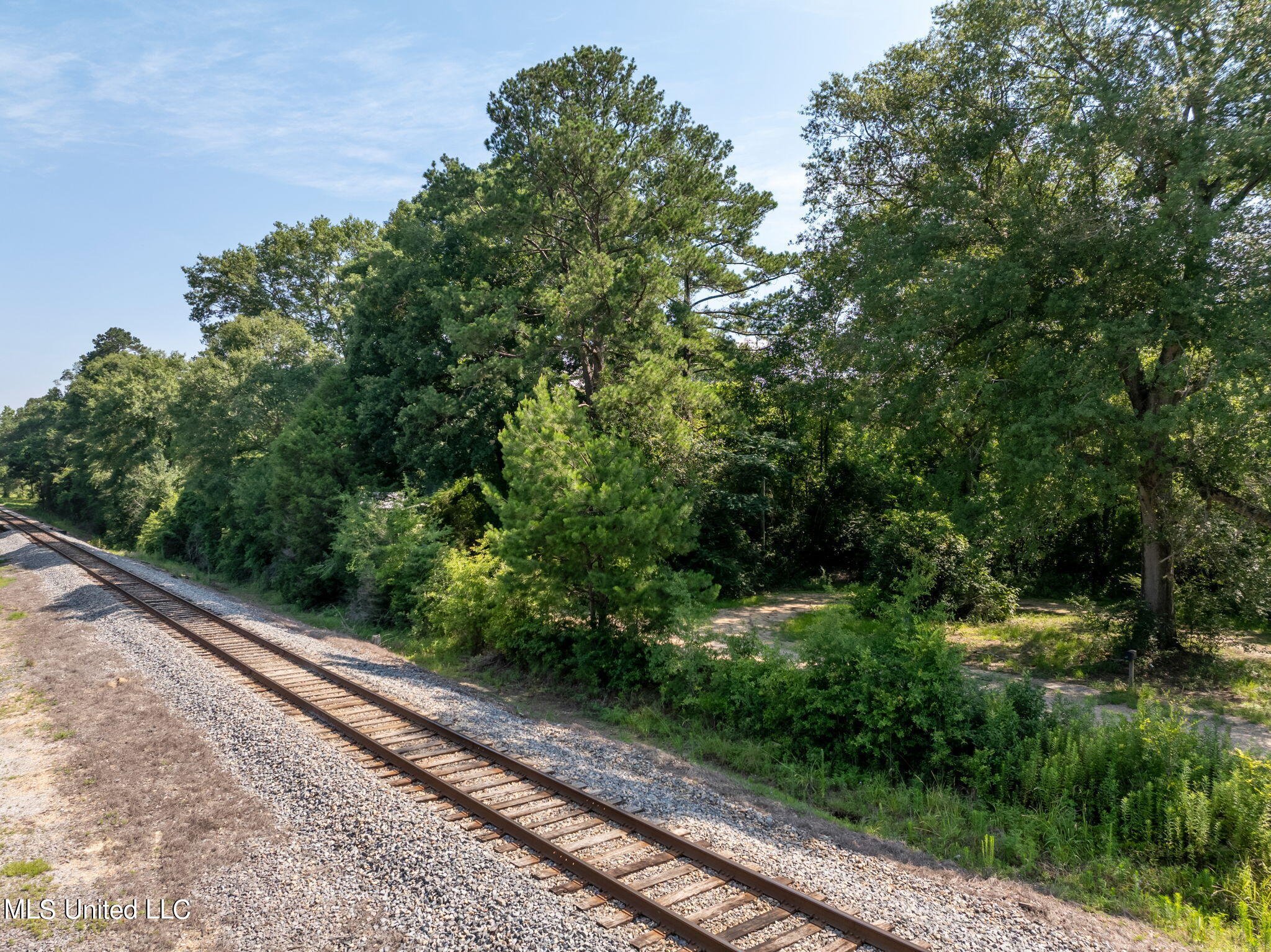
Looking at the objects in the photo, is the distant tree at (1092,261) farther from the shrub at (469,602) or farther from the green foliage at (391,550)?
the green foliage at (391,550)

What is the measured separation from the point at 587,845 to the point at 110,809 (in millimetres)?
5759

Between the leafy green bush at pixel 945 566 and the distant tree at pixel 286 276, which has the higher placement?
the distant tree at pixel 286 276

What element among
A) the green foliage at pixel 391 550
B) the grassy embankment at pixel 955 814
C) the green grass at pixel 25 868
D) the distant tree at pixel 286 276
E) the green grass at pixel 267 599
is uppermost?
the distant tree at pixel 286 276

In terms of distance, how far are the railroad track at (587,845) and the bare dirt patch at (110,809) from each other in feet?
5.38

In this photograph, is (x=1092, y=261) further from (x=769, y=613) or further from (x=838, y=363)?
(x=769, y=613)

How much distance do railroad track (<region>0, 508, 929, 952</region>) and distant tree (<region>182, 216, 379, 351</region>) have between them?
40.2m

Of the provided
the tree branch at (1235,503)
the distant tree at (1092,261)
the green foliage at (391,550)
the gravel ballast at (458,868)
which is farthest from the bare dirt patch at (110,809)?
the tree branch at (1235,503)

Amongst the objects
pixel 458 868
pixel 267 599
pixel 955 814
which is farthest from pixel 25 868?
pixel 267 599

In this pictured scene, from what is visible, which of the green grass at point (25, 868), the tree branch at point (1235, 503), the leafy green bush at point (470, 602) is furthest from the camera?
the leafy green bush at point (470, 602)

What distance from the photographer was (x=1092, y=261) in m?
13.0

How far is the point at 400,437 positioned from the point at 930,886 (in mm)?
19880

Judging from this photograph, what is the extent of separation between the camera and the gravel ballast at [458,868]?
551 centimetres

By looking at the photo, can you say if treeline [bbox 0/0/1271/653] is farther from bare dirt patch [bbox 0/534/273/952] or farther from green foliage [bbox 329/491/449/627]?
bare dirt patch [bbox 0/534/273/952]

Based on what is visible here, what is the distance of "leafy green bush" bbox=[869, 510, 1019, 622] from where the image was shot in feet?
58.5
